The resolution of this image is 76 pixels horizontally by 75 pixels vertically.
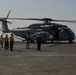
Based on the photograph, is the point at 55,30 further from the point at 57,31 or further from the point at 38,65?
the point at 38,65

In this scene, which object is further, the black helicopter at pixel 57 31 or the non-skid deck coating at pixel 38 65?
the black helicopter at pixel 57 31

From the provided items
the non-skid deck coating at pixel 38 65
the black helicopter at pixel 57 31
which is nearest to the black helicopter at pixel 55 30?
the black helicopter at pixel 57 31

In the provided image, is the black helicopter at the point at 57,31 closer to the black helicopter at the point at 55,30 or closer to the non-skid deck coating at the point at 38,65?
the black helicopter at the point at 55,30

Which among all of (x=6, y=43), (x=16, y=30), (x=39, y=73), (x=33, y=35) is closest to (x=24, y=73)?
(x=39, y=73)

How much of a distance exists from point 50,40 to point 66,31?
9.73 ft

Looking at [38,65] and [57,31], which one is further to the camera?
[57,31]

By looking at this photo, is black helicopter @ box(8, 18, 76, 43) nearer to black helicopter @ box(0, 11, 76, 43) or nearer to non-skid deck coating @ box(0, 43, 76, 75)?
black helicopter @ box(0, 11, 76, 43)

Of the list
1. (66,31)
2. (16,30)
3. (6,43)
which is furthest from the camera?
(16,30)

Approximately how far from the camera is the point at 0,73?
11.9 metres

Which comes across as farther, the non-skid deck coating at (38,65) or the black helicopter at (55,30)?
the black helicopter at (55,30)

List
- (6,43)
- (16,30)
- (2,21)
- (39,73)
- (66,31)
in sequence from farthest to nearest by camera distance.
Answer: (2,21) → (16,30) → (66,31) → (6,43) → (39,73)

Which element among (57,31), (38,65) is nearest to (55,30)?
(57,31)

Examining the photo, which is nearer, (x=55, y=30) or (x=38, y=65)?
(x=38, y=65)

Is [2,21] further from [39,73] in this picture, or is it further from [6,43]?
[39,73]
